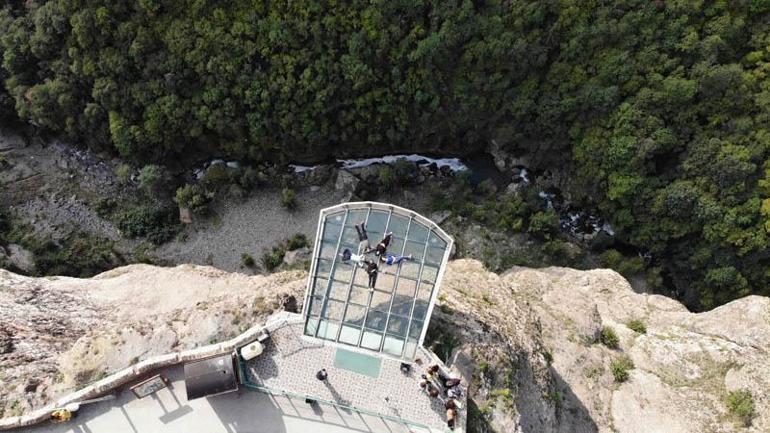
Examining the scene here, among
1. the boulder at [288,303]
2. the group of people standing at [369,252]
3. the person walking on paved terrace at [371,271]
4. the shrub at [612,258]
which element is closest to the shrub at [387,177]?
the shrub at [612,258]

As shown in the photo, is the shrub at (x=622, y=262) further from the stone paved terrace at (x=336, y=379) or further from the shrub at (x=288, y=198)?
the shrub at (x=288, y=198)

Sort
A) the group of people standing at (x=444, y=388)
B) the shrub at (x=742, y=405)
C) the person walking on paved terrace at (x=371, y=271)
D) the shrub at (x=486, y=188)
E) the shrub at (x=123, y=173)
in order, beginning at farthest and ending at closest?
the shrub at (x=486, y=188)
the shrub at (x=123, y=173)
the shrub at (x=742, y=405)
the person walking on paved terrace at (x=371, y=271)
the group of people standing at (x=444, y=388)

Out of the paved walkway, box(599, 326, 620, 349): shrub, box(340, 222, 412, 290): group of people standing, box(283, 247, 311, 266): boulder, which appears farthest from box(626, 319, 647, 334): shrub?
box(283, 247, 311, 266): boulder

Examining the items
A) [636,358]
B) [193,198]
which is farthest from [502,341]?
[193,198]

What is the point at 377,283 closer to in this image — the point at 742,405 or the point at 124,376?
the point at 124,376

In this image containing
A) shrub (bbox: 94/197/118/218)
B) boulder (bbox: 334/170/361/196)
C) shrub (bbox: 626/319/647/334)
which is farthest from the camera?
boulder (bbox: 334/170/361/196)

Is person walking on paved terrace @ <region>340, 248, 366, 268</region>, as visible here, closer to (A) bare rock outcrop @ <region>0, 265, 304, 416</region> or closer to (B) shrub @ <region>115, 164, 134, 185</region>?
(A) bare rock outcrop @ <region>0, 265, 304, 416</region>
